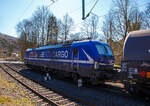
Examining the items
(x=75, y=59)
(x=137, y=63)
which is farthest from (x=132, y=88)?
(x=75, y=59)

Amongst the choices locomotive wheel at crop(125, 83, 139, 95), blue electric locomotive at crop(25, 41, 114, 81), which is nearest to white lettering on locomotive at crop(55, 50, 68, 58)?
blue electric locomotive at crop(25, 41, 114, 81)

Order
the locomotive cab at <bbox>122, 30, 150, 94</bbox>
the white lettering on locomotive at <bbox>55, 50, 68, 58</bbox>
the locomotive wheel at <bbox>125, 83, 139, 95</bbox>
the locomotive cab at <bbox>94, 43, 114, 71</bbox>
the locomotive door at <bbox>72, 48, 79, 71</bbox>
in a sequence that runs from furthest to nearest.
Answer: the white lettering on locomotive at <bbox>55, 50, 68, 58</bbox> < the locomotive door at <bbox>72, 48, 79, 71</bbox> < the locomotive cab at <bbox>94, 43, 114, 71</bbox> < the locomotive wheel at <bbox>125, 83, 139, 95</bbox> < the locomotive cab at <bbox>122, 30, 150, 94</bbox>

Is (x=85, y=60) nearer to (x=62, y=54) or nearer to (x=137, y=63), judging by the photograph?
(x=62, y=54)

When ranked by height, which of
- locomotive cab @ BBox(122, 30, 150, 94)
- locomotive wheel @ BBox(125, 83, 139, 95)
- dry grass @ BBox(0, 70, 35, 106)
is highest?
locomotive cab @ BBox(122, 30, 150, 94)

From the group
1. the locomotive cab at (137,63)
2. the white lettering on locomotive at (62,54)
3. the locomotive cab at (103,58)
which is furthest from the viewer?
the white lettering on locomotive at (62,54)

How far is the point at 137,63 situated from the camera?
20.7 feet

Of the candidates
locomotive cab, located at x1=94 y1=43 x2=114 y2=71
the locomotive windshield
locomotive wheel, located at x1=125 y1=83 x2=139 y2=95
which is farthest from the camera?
the locomotive windshield

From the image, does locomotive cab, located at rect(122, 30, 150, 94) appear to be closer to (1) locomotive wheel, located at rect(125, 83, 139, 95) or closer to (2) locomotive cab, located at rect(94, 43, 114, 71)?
(1) locomotive wheel, located at rect(125, 83, 139, 95)

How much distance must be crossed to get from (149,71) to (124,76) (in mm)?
1297

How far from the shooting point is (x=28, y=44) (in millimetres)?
41594

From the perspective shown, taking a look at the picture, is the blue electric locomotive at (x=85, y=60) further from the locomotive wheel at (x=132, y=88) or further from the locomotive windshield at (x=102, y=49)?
the locomotive wheel at (x=132, y=88)

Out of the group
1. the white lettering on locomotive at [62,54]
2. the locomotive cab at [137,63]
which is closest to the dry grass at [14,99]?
the white lettering on locomotive at [62,54]

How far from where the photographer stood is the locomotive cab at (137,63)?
20.0ft

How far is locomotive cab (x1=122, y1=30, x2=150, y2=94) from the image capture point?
20.0ft
